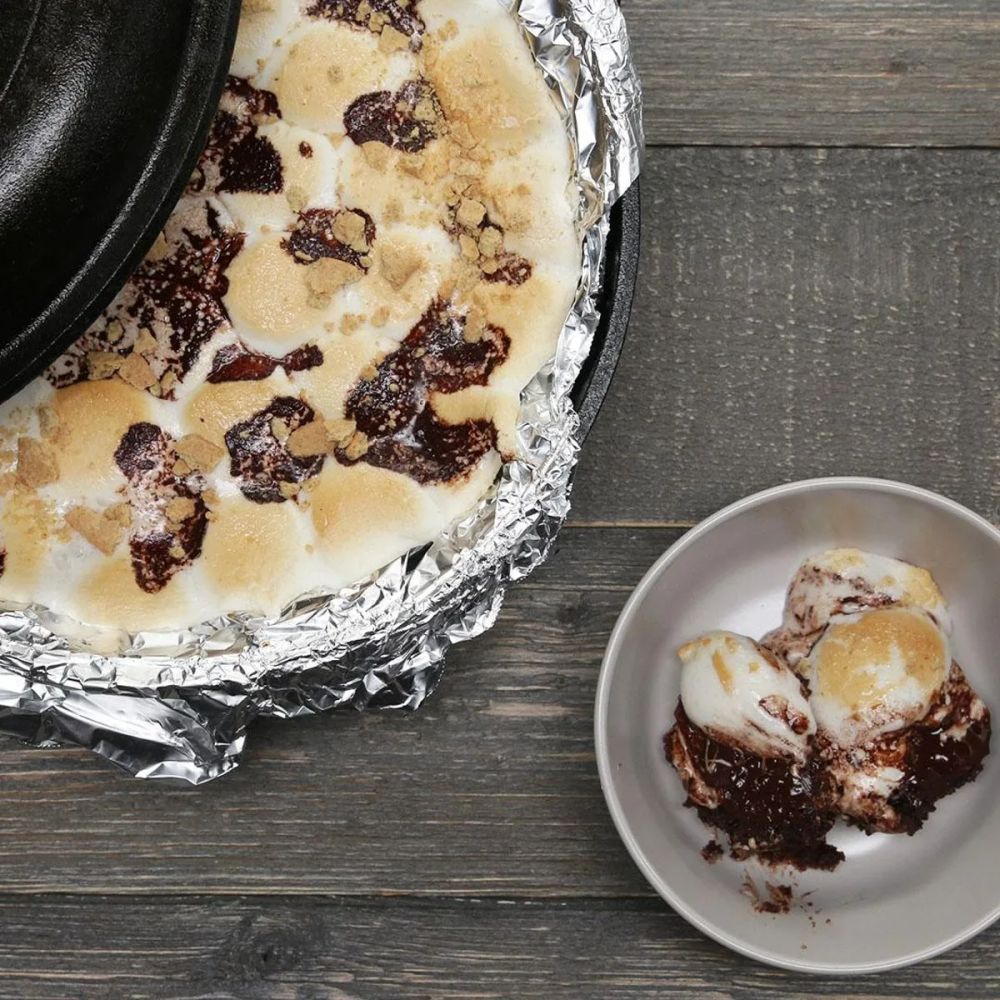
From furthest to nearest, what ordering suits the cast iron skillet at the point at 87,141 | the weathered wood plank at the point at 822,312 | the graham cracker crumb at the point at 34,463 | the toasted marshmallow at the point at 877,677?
the weathered wood plank at the point at 822,312 < the toasted marshmallow at the point at 877,677 < the graham cracker crumb at the point at 34,463 < the cast iron skillet at the point at 87,141

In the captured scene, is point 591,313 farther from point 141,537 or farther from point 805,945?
point 805,945

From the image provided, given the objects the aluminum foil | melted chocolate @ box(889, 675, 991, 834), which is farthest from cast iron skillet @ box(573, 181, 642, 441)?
melted chocolate @ box(889, 675, 991, 834)

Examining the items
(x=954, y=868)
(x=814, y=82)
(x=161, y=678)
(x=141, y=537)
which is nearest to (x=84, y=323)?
(x=141, y=537)

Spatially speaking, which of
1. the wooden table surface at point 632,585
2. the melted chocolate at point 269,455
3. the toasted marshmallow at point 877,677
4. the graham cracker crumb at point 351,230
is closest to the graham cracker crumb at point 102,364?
the melted chocolate at point 269,455

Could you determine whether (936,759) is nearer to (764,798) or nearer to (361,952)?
(764,798)

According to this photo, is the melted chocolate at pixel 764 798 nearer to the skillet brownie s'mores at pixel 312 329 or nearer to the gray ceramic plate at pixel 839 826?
the gray ceramic plate at pixel 839 826
